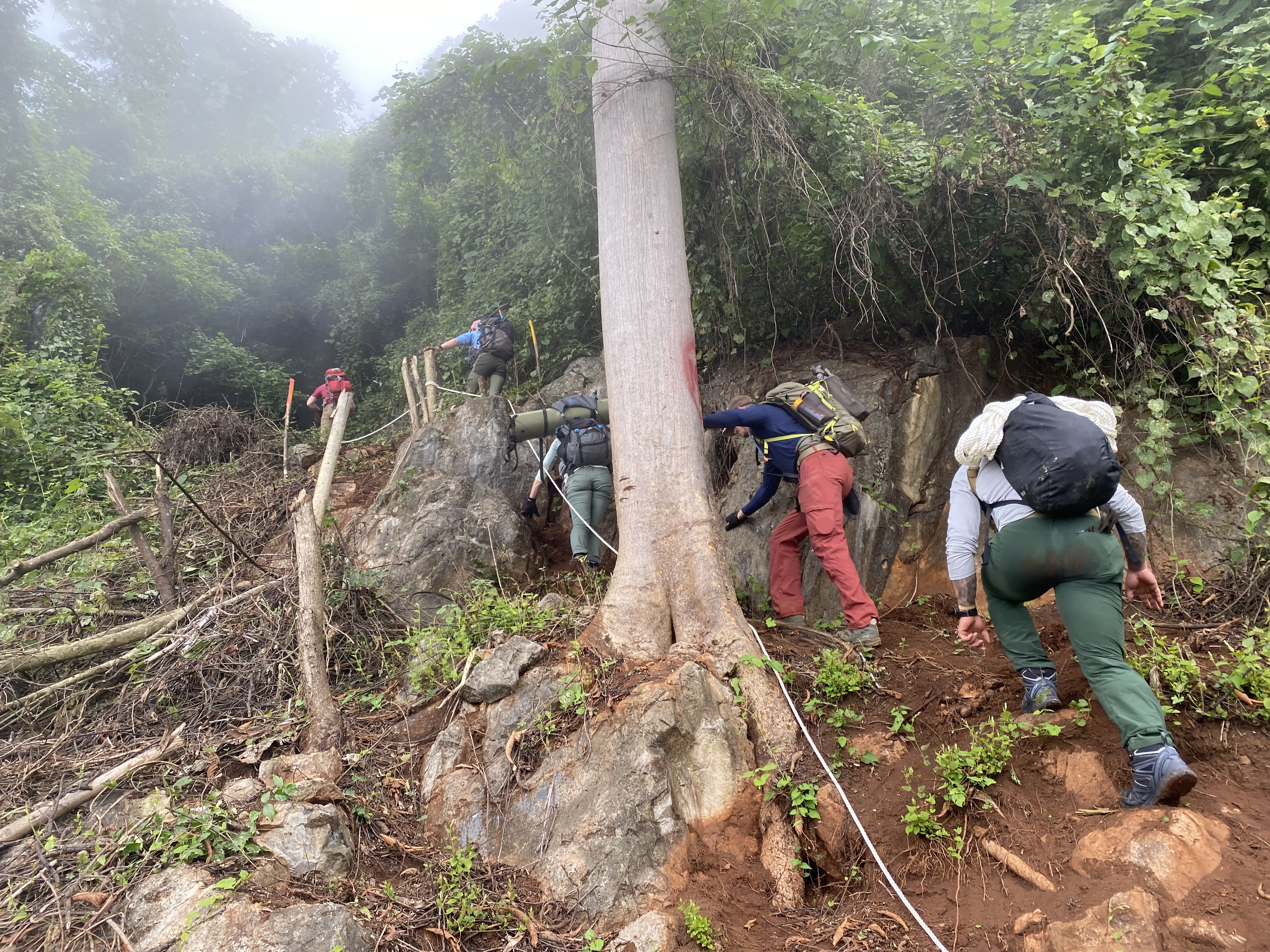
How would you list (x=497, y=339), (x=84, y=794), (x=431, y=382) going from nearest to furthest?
(x=84, y=794) → (x=431, y=382) → (x=497, y=339)

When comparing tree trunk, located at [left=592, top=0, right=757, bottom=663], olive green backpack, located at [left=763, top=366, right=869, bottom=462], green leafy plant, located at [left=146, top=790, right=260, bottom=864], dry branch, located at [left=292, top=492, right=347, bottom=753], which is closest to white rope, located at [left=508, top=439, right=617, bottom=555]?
tree trunk, located at [left=592, top=0, right=757, bottom=663]

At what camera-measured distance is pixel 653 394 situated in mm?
4430

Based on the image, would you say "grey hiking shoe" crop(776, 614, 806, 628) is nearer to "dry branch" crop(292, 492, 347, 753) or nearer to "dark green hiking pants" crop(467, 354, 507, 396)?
"dry branch" crop(292, 492, 347, 753)

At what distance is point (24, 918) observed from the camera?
292 cm

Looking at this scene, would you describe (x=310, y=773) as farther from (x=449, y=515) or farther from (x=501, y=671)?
(x=449, y=515)

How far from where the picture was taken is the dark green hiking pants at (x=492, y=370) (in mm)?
9298

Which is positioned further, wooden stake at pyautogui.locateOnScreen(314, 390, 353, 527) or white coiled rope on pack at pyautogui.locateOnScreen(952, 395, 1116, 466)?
wooden stake at pyautogui.locateOnScreen(314, 390, 353, 527)

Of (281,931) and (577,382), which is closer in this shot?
(281,931)

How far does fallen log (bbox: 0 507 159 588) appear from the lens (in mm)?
4652

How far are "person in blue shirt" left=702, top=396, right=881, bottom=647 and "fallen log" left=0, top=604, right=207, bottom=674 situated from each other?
408cm

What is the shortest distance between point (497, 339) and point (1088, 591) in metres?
7.70

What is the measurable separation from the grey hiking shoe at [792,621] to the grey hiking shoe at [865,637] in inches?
15.6

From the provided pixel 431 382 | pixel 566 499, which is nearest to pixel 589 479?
pixel 566 499

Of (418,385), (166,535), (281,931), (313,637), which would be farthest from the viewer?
(418,385)
